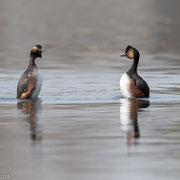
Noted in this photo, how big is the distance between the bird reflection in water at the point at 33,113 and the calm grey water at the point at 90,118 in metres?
0.02

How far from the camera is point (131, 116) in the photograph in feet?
50.2

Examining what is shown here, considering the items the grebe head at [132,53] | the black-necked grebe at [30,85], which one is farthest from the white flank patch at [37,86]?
the grebe head at [132,53]

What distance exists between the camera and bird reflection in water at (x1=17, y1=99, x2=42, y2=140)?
13.4 m

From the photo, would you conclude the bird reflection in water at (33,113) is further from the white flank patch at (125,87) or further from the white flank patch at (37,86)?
the white flank patch at (125,87)

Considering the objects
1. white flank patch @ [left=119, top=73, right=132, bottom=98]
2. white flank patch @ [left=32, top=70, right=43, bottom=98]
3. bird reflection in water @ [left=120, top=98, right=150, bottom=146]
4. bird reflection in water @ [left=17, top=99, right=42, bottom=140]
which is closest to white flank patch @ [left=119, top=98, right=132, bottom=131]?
bird reflection in water @ [left=120, top=98, right=150, bottom=146]

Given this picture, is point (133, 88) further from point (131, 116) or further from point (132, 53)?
point (131, 116)

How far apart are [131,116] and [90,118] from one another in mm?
828

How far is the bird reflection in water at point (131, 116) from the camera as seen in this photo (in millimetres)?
12991

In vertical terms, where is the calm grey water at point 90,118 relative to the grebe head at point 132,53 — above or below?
below

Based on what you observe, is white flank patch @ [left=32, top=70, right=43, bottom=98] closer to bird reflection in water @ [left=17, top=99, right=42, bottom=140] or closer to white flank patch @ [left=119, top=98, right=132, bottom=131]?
bird reflection in water @ [left=17, top=99, right=42, bottom=140]

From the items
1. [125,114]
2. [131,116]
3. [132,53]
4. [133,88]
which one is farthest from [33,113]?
[132,53]

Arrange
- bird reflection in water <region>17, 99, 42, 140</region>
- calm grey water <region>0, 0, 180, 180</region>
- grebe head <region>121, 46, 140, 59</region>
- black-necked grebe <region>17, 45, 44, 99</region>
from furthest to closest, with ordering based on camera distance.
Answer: grebe head <region>121, 46, 140, 59</region>
black-necked grebe <region>17, 45, 44, 99</region>
bird reflection in water <region>17, 99, 42, 140</region>
calm grey water <region>0, 0, 180, 180</region>

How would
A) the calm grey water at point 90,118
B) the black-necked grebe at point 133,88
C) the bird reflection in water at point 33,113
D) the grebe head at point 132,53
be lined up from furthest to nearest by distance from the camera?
1. the grebe head at point 132,53
2. the black-necked grebe at point 133,88
3. the bird reflection in water at point 33,113
4. the calm grey water at point 90,118

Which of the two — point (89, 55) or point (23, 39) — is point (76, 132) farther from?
point (23, 39)
